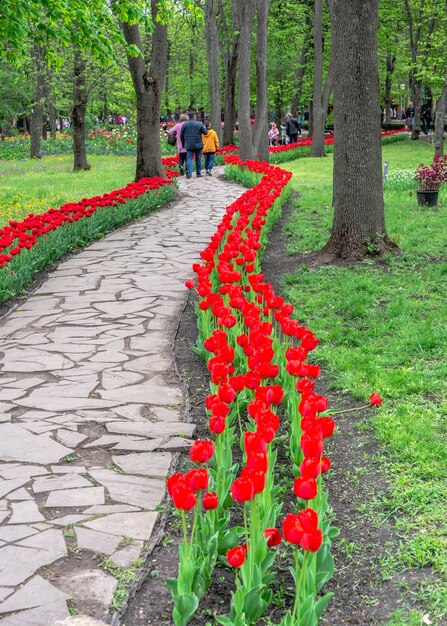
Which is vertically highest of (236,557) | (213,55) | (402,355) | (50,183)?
(213,55)

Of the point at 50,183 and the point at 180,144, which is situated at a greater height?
the point at 180,144

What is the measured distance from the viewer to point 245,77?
20156mm

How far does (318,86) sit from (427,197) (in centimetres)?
1577

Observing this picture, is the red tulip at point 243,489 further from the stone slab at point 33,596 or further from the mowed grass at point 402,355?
the stone slab at point 33,596

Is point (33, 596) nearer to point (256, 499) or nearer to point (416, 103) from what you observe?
point (256, 499)

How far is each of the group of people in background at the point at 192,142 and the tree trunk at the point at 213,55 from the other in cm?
547

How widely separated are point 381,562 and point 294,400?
106cm

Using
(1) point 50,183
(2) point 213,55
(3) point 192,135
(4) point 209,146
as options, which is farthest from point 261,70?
(1) point 50,183

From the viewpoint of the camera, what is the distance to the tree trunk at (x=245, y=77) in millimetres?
20062

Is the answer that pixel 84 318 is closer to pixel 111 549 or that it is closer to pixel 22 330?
pixel 22 330

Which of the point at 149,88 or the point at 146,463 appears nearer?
the point at 146,463

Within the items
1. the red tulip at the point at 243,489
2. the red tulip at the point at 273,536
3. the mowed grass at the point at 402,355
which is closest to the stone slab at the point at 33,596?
the red tulip at the point at 273,536

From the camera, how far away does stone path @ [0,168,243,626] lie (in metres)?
3.22

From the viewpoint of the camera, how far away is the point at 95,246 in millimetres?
11742
